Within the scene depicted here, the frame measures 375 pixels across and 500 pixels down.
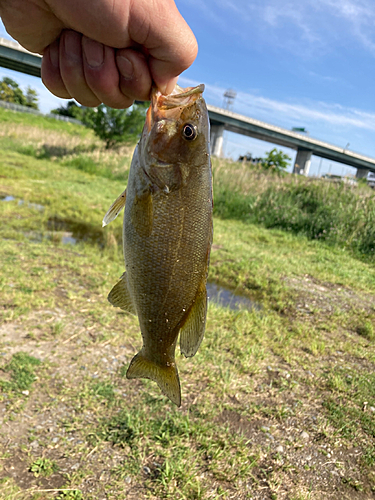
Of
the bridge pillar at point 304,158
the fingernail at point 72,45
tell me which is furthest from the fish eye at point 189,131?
the bridge pillar at point 304,158

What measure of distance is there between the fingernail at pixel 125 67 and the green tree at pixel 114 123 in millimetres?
19291

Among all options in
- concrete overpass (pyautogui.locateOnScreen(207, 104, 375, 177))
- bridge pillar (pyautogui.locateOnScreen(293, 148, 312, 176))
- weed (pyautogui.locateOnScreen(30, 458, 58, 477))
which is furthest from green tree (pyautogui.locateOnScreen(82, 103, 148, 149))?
bridge pillar (pyautogui.locateOnScreen(293, 148, 312, 176))

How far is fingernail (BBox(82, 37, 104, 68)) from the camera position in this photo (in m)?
1.79

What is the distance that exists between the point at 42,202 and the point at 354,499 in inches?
357

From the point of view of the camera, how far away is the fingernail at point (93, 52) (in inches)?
70.4

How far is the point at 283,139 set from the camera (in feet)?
165

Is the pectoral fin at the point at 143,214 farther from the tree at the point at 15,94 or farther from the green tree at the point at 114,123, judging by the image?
the tree at the point at 15,94

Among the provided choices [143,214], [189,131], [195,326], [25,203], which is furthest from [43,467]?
[25,203]

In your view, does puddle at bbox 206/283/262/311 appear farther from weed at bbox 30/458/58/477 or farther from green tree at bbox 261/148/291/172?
green tree at bbox 261/148/291/172

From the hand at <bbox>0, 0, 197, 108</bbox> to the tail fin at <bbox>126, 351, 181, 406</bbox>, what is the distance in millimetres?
1353

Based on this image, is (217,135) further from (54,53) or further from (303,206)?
(54,53)

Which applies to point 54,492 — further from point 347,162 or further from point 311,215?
point 347,162

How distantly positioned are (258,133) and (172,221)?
50.7 m

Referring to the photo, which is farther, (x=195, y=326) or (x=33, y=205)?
(x=33, y=205)
